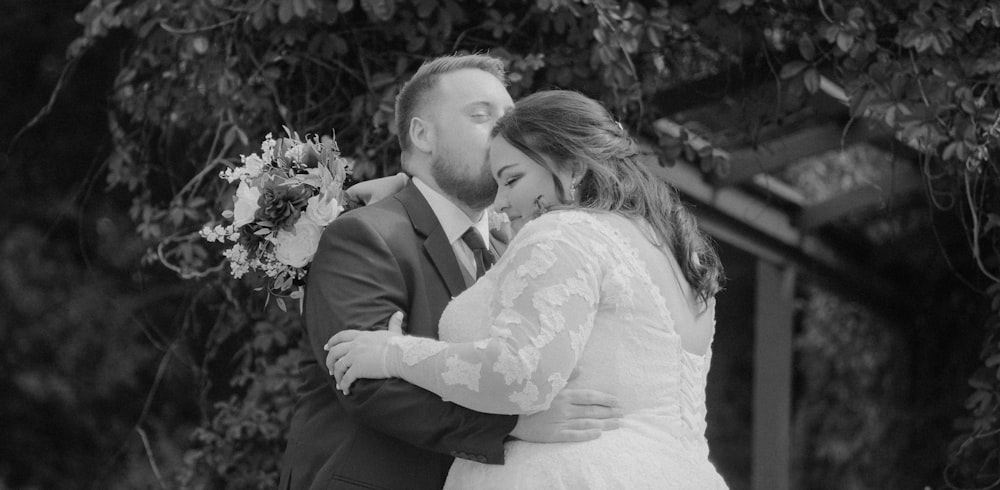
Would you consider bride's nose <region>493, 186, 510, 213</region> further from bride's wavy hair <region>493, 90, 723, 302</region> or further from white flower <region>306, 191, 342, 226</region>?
white flower <region>306, 191, 342, 226</region>

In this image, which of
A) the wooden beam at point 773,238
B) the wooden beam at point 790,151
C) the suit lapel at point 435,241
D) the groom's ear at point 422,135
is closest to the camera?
the suit lapel at point 435,241

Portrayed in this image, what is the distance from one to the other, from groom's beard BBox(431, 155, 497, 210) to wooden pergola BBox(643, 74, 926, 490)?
52.2 inches

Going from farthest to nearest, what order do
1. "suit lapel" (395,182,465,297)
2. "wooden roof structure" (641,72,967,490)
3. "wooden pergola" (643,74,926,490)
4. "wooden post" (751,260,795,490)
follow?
"wooden post" (751,260,795,490), "wooden pergola" (643,74,926,490), "wooden roof structure" (641,72,967,490), "suit lapel" (395,182,465,297)

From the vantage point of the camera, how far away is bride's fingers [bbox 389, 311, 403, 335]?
99.4 inches

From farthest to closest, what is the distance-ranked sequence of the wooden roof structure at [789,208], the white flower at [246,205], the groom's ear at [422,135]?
the wooden roof structure at [789,208] < the groom's ear at [422,135] < the white flower at [246,205]

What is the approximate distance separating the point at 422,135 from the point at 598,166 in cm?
79

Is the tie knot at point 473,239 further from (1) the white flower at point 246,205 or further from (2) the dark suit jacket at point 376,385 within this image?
(1) the white flower at point 246,205

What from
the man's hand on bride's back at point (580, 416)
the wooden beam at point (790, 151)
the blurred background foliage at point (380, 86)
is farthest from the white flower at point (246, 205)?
the wooden beam at point (790, 151)

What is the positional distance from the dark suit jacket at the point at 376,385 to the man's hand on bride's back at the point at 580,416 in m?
0.16

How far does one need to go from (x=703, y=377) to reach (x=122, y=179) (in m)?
2.98

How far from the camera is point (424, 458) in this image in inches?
104

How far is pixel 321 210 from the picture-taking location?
112 inches

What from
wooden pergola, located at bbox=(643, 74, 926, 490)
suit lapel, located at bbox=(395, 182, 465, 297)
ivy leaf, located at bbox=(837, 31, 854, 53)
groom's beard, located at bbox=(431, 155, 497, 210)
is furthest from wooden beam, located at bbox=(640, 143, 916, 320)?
suit lapel, located at bbox=(395, 182, 465, 297)

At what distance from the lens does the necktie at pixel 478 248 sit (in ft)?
9.75
